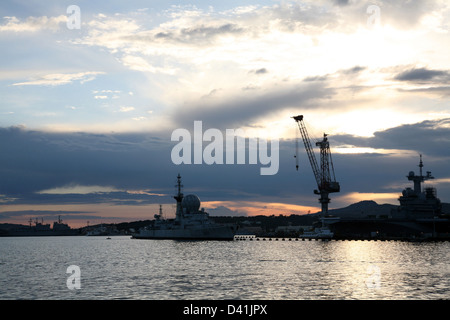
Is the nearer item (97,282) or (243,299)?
(243,299)

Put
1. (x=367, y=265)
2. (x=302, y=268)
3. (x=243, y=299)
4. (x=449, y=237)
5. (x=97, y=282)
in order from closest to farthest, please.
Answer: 1. (x=243, y=299)
2. (x=97, y=282)
3. (x=302, y=268)
4. (x=367, y=265)
5. (x=449, y=237)

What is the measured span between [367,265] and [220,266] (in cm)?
2625

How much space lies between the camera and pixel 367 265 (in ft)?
279
